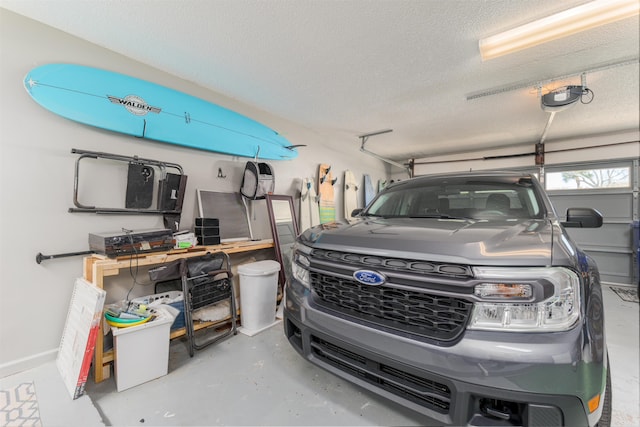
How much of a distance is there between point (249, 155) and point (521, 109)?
4096 millimetres

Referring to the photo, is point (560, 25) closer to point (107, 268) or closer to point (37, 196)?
point (107, 268)

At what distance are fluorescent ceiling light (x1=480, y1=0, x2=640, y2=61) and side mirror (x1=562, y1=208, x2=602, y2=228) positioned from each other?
1468mm

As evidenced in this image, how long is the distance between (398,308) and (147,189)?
2537 mm

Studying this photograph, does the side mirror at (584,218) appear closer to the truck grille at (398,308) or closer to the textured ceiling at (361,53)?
the truck grille at (398,308)

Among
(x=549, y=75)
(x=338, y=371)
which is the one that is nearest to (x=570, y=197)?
(x=549, y=75)

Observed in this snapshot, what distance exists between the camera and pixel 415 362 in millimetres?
1056

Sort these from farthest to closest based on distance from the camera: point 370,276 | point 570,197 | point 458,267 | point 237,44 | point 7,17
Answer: point 570,197 < point 237,44 < point 7,17 < point 370,276 < point 458,267

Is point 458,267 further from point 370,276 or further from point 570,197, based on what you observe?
point 570,197

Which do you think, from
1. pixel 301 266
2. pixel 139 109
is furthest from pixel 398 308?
pixel 139 109

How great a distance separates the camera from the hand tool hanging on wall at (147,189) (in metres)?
2.21

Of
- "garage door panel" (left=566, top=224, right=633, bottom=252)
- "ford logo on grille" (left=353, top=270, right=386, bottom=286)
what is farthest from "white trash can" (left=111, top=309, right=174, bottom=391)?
"garage door panel" (left=566, top=224, right=633, bottom=252)

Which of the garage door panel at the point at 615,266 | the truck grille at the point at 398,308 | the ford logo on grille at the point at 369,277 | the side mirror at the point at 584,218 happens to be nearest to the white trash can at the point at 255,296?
the truck grille at the point at 398,308

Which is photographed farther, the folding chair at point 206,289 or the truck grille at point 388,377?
the folding chair at point 206,289

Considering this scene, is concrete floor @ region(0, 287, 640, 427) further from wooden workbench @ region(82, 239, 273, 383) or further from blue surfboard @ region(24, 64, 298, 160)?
blue surfboard @ region(24, 64, 298, 160)
